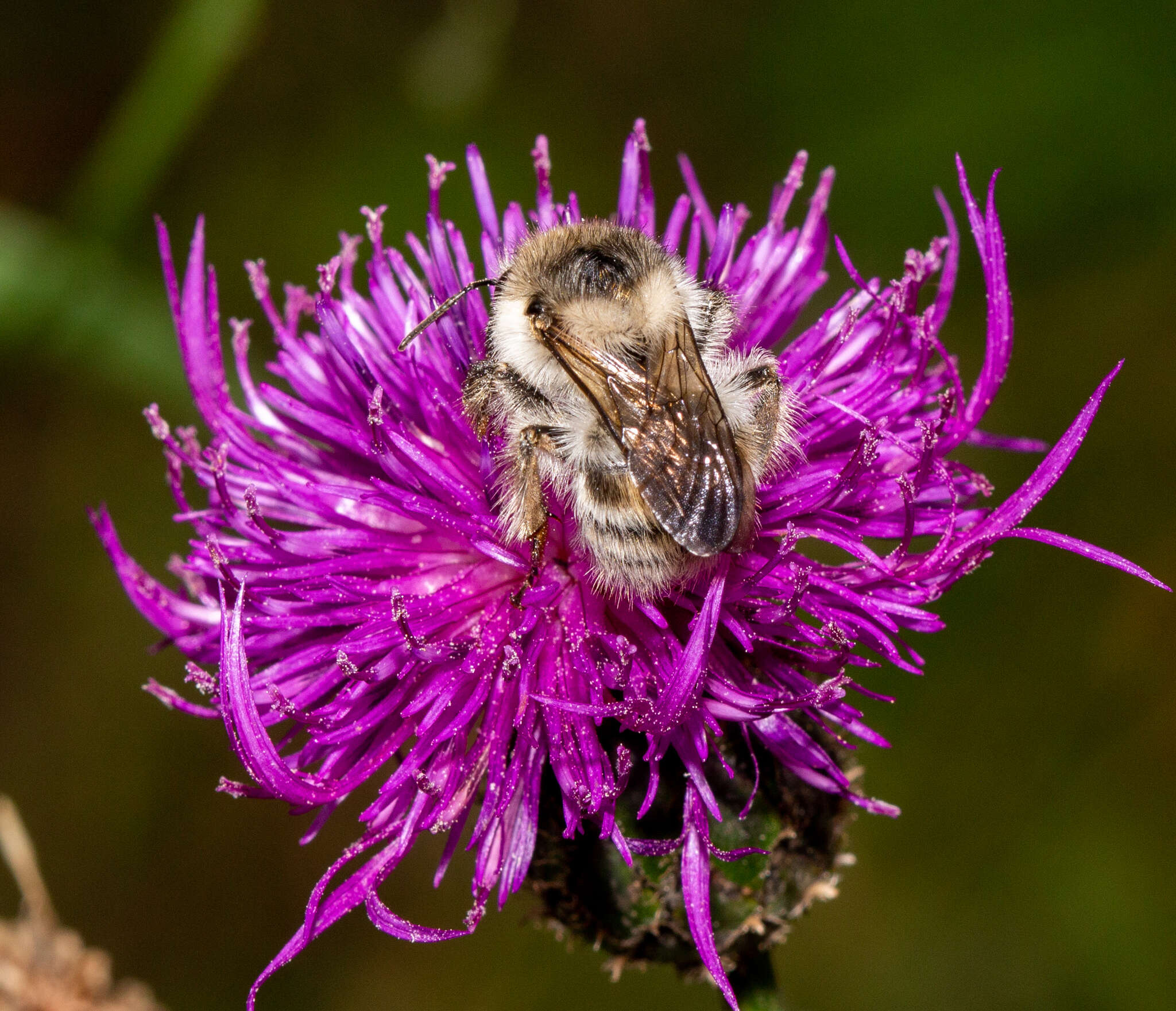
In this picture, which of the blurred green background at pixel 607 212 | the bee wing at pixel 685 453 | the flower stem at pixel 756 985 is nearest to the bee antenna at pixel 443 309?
the bee wing at pixel 685 453

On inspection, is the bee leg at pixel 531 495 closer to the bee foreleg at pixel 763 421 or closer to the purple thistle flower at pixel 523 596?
the purple thistle flower at pixel 523 596

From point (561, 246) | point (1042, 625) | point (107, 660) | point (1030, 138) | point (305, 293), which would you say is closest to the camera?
point (561, 246)

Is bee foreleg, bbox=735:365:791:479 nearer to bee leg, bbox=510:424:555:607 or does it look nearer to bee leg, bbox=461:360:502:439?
bee leg, bbox=510:424:555:607

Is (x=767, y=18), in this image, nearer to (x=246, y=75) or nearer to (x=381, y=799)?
(x=246, y=75)

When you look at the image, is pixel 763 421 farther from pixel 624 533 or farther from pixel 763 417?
pixel 624 533

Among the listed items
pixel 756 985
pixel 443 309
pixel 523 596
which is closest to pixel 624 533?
pixel 523 596

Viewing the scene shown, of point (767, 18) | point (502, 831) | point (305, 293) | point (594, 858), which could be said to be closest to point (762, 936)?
point (594, 858)

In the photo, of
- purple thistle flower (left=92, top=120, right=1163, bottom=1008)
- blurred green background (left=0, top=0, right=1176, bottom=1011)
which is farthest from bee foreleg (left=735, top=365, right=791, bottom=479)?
blurred green background (left=0, top=0, right=1176, bottom=1011)
